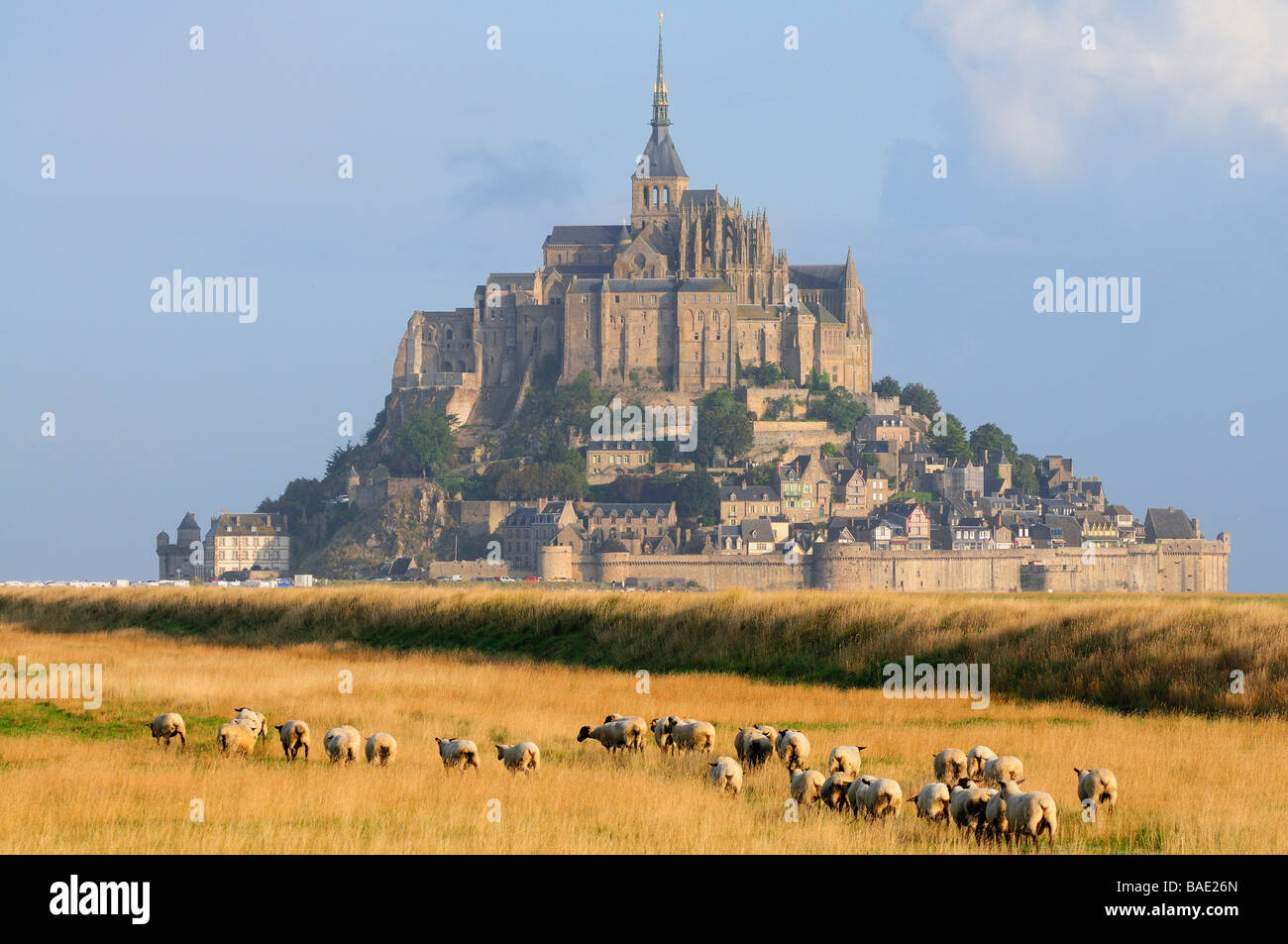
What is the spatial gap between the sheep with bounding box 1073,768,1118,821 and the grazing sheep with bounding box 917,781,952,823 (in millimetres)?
1629

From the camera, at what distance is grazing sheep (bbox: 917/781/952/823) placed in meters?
16.7

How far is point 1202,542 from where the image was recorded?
15388 cm

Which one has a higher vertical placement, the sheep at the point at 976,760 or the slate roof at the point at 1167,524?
the slate roof at the point at 1167,524

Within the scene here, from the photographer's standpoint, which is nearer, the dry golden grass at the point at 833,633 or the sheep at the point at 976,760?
the sheep at the point at 976,760

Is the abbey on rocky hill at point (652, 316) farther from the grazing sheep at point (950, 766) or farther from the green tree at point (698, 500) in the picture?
the grazing sheep at point (950, 766)

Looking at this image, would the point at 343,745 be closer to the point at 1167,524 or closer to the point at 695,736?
the point at 695,736

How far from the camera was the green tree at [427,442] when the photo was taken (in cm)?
15512

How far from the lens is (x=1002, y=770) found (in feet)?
59.9

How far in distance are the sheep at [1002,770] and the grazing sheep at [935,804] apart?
1500mm

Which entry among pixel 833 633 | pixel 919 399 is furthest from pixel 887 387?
pixel 833 633

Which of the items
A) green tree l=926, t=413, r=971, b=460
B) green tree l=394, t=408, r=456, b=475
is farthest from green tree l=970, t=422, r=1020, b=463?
green tree l=394, t=408, r=456, b=475

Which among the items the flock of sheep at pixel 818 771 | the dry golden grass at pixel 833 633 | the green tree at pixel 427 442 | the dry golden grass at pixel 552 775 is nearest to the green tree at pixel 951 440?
the green tree at pixel 427 442

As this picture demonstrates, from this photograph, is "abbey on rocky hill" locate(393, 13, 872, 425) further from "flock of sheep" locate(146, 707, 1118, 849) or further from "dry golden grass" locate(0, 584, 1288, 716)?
"flock of sheep" locate(146, 707, 1118, 849)

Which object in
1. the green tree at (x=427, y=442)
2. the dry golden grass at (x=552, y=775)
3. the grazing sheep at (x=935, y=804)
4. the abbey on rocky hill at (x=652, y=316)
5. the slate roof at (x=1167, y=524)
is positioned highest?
the abbey on rocky hill at (x=652, y=316)
